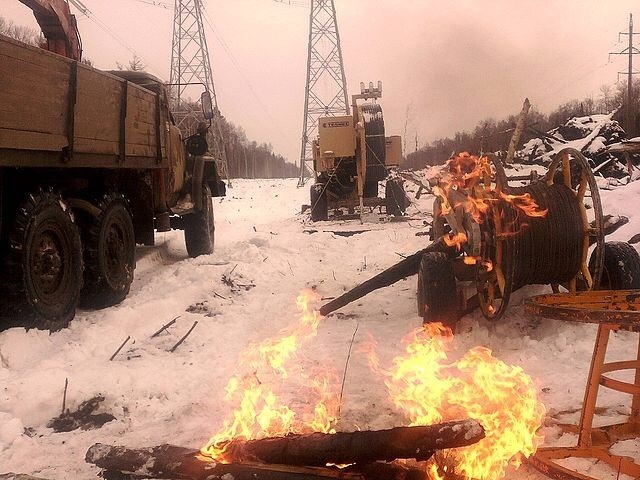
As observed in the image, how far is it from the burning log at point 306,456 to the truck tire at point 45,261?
2.79 metres

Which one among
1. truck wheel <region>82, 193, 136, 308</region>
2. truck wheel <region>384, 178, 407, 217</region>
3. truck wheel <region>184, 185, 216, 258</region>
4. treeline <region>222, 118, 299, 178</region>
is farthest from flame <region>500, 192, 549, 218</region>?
treeline <region>222, 118, 299, 178</region>

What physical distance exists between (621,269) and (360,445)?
4.13 m

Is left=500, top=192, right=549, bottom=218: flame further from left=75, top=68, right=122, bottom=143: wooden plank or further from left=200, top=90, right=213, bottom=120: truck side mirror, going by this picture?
left=200, top=90, right=213, bottom=120: truck side mirror

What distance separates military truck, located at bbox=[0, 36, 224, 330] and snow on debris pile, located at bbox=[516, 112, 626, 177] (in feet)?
49.6

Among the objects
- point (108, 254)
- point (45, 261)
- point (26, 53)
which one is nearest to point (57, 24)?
point (108, 254)

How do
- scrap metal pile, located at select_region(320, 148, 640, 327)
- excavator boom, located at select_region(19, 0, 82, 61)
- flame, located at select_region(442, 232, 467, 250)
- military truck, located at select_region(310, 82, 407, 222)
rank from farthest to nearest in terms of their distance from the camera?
military truck, located at select_region(310, 82, 407, 222) → excavator boom, located at select_region(19, 0, 82, 61) → flame, located at select_region(442, 232, 467, 250) → scrap metal pile, located at select_region(320, 148, 640, 327)

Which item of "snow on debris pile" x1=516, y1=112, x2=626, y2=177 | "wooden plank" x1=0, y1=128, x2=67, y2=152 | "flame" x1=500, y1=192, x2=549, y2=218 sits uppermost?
"snow on debris pile" x1=516, y1=112, x2=626, y2=177

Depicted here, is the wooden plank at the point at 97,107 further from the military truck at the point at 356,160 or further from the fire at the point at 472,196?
the military truck at the point at 356,160

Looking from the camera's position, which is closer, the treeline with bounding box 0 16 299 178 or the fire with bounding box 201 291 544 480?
the fire with bounding box 201 291 544 480

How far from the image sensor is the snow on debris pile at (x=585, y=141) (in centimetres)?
1928

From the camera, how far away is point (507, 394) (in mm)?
4172

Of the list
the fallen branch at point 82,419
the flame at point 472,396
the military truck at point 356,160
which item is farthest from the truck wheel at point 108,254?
the military truck at point 356,160

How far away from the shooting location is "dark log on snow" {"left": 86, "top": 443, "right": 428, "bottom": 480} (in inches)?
113

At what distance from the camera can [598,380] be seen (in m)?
3.17
